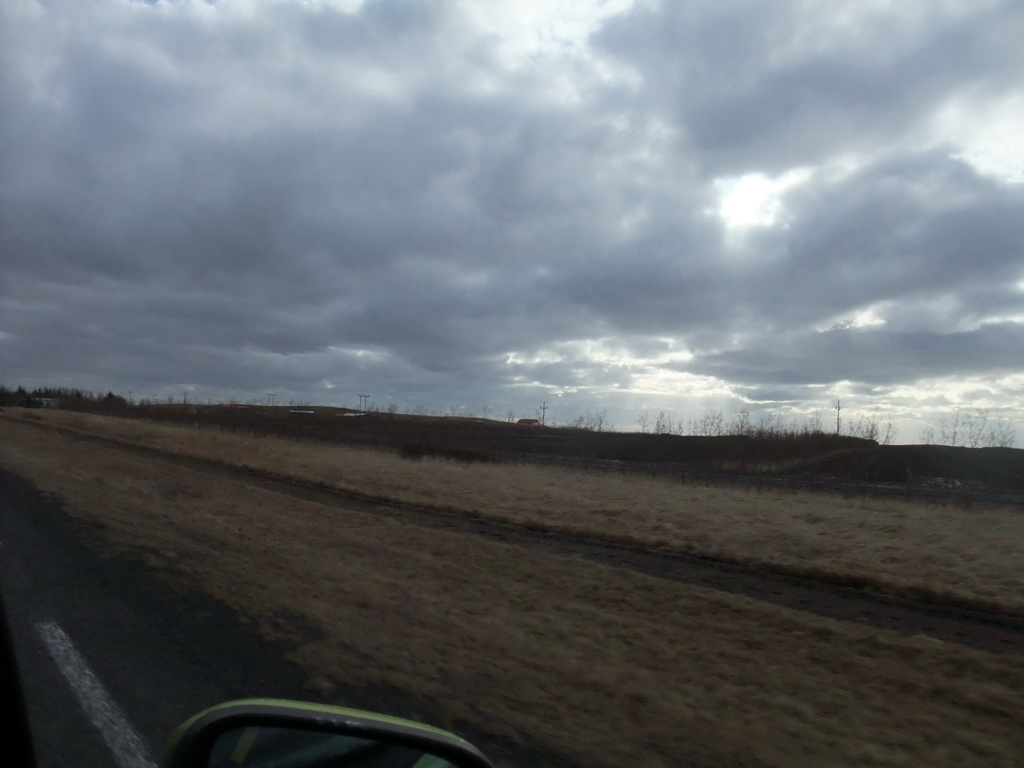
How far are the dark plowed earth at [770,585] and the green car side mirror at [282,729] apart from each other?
8.89 m

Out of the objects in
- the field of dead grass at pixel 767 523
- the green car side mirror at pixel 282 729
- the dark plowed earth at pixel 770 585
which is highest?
the green car side mirror at pixel 282 729

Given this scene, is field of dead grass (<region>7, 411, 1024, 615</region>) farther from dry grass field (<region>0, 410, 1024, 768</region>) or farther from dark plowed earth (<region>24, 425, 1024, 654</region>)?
dark plowed earth (<region>24, 425, 1024, 654</region>)

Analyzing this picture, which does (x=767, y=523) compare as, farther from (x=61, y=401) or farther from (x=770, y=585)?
(x=61, y=401)

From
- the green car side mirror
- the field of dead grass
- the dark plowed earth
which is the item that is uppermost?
the green car side mirror

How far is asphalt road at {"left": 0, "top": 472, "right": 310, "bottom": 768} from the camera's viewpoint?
479cm

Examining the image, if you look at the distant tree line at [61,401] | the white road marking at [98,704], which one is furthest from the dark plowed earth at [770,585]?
the distant tree line at [61,401]

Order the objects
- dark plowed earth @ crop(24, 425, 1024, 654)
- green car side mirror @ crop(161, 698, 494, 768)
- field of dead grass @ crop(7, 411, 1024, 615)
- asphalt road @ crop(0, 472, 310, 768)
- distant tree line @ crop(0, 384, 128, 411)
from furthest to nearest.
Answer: distant tree line @ crop(0, 384, 128, 411) → field of dead grass @ crop(7, 411, 1024, 615) → dark plowed earth @ crop(24, 425, 1024, 654) → asphalt road @ crop(0, 472, 310, 768) → green car side mirror @ crop(161, 698, 494, 768)

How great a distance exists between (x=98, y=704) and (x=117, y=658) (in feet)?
3.32

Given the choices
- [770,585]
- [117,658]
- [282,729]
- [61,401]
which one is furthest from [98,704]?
[61,401]

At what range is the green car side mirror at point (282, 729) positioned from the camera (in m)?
2.13

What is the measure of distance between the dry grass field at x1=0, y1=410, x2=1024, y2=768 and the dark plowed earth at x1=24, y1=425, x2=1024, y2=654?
0.63 m

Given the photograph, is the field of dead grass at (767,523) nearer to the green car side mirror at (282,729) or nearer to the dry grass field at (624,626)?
the dry grass field at (624,626)

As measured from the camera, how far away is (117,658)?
6211 millimetres

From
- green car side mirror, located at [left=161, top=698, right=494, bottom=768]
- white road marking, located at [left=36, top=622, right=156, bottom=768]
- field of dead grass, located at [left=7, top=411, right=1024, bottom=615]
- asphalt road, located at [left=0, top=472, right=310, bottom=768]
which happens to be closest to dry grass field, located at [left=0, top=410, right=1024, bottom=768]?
field of dead grass, located at [left=7, top=411, right=1024, bottom=615]
